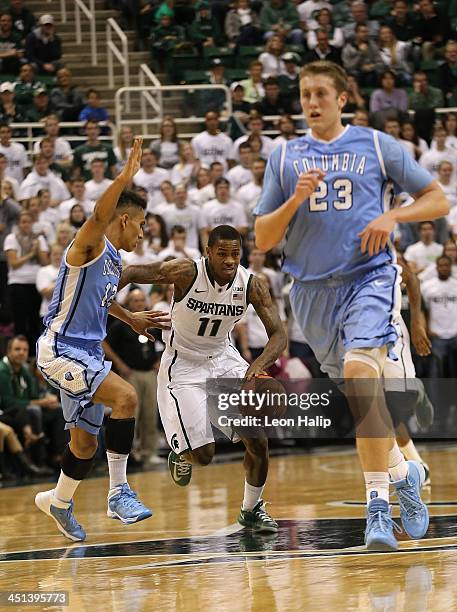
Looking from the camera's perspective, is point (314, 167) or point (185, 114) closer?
point (314, 167)

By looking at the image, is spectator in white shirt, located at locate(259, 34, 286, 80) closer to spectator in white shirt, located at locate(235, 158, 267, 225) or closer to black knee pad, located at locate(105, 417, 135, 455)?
spectator in white shirt, located at locate(235, 158, 267, 225)

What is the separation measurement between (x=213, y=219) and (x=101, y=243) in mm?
8155

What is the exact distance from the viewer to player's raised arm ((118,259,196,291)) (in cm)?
789

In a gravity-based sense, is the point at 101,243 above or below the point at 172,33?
below

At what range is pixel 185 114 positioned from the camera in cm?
1936

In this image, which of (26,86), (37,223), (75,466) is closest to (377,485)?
(75,466)

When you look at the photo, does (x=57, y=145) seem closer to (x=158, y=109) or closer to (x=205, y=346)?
(x=158, y=109)

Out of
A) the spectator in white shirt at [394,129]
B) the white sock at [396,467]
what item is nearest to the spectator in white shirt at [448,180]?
the spectator in white shirt at [394,129]

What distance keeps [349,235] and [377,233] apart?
0.29m

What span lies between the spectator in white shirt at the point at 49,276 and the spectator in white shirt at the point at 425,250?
419 centimetres

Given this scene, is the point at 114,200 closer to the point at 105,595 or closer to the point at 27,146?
the point at 105,595

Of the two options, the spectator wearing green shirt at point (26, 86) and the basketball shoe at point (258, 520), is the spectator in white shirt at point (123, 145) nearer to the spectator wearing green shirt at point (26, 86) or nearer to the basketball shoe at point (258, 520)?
the spectator wearing green shirt at point (26, 86)

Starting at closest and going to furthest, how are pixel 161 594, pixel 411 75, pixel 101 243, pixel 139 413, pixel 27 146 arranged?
pixel 161 594 → pixel 101 243 → pixel 139 413 → pixel 27 146 → pixel 411 75

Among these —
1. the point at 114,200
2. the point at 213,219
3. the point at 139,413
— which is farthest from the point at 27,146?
the point at 114,200
